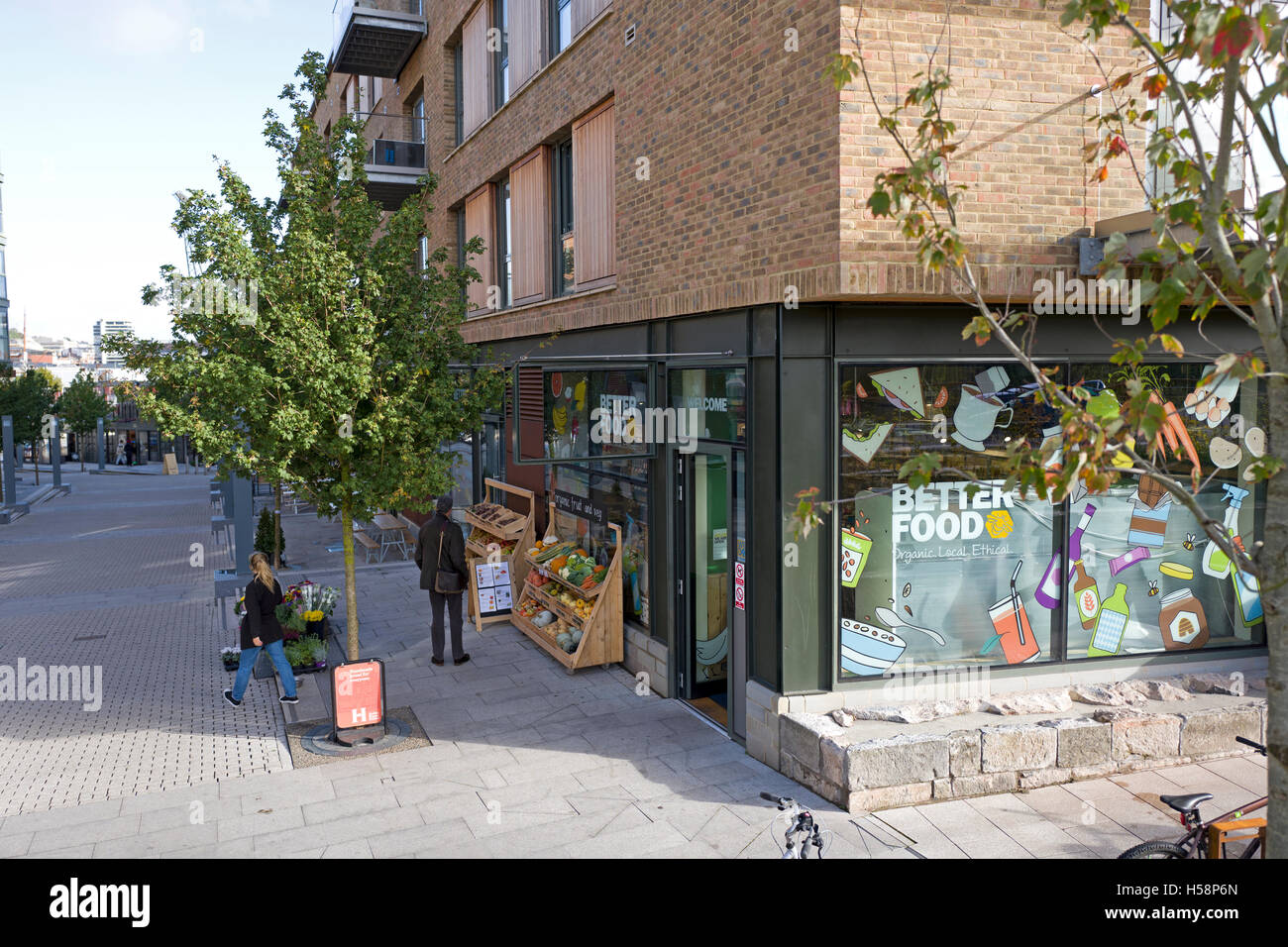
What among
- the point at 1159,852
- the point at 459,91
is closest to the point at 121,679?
the point at 1159,852

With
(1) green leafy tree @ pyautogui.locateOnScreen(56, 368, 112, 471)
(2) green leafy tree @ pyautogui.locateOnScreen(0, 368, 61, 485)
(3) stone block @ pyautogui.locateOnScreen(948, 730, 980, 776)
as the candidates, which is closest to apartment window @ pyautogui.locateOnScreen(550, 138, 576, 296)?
(3) stone block @ pyautogui.locateOnScreen(948, 730, 980, 776)

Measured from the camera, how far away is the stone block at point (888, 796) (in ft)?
23.2

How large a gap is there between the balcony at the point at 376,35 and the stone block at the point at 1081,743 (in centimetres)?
1649

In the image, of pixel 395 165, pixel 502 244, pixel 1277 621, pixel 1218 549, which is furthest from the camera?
pixel 395 165

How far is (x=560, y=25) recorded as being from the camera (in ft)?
41.5

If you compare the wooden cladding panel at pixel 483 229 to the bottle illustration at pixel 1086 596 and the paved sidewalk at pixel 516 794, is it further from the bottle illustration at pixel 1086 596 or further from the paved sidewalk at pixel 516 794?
the bottle illustration at pixel 1086 596

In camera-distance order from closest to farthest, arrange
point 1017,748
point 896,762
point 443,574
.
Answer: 1. point 896,762
2. point 1017,748
3. point 443,574

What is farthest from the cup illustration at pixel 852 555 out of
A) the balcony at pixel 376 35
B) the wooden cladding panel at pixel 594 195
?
the balcony at pixel 376 35

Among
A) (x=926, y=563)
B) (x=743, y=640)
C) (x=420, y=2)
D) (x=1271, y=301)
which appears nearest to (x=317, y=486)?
(x=743, y=640)

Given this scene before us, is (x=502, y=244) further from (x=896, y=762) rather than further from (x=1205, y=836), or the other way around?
(x=1205, y=836)

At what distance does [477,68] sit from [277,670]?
1023cm

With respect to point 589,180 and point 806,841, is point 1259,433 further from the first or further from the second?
point 589,180

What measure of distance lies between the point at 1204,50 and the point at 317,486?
801 cm

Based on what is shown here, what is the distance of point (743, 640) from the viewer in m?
8.66
